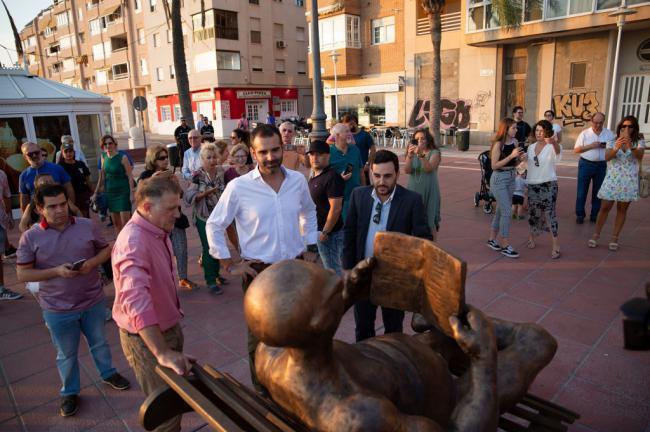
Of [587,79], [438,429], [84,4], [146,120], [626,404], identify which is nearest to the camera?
[438,429]

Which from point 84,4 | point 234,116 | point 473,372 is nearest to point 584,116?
point 473,372

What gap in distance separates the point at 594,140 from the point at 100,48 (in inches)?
1853

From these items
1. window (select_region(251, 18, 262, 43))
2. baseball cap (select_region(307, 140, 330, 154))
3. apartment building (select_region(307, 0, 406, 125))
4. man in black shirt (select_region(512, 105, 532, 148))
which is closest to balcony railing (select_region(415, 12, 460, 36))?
apartment building (select_region(307, 0, 406, 125))

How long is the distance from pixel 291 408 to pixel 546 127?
18.6 feet

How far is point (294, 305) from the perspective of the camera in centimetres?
117

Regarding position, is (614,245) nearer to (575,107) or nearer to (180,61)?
(180,61)

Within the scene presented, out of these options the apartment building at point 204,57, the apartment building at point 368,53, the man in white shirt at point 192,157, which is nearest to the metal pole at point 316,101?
the man in white shirt at point 192,157

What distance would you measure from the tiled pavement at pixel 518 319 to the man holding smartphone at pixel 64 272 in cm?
36

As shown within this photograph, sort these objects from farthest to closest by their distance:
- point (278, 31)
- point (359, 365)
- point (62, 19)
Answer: point (62, 19) < point (278, 31) < point (359, 365)

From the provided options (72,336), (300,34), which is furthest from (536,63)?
(300,34)

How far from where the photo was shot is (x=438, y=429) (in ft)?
4.14

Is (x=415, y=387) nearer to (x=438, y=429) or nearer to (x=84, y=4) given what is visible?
(x=438, y=429)

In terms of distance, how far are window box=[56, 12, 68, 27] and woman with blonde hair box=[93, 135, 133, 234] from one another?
51760 millimetres

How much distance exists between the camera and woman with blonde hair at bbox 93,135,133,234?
6.46 meters
